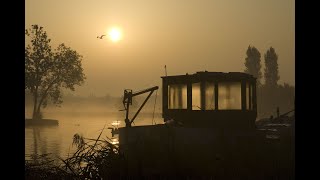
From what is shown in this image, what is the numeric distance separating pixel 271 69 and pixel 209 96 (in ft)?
321

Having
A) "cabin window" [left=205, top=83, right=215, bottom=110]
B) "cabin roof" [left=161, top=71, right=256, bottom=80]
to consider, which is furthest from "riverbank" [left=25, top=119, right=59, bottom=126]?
"cabin window" [left=205, top=83, right=215, bottom=110]

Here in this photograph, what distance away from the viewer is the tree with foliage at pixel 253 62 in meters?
112

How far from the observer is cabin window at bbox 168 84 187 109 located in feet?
71.2

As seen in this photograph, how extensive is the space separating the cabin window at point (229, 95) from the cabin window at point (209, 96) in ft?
1.25

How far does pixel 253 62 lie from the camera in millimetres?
111812

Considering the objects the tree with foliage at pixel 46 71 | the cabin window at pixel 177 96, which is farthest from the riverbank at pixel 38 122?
the cabin window at pixel 177 96

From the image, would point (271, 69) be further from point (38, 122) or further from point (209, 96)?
point (209, 96)

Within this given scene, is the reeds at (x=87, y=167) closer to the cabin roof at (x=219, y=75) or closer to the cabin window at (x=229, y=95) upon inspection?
the cabin window at (x=229, y=95)

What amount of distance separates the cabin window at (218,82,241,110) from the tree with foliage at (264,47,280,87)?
96.1 metres
